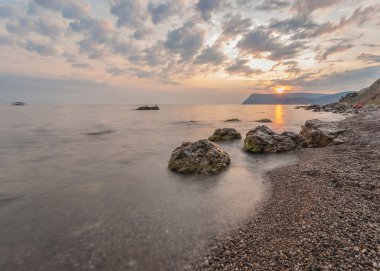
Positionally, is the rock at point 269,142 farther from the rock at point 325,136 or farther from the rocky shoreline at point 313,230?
the rocky shoreline at point 313,230

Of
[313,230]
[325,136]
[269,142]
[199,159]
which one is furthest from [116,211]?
[325,136]

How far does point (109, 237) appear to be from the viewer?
748 cm

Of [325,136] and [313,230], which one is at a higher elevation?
[325,136]

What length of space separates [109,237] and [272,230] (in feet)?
16.6

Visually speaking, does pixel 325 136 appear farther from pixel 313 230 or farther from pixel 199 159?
pixel 313 230

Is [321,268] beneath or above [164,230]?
above

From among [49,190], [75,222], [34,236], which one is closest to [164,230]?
[75,222]

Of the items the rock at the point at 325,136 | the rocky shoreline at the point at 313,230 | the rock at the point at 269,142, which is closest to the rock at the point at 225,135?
the rock at the point at 269,142

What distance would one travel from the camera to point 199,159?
14.7 meters


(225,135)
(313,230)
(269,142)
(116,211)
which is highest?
(269,142)

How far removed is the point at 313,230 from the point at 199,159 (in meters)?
8.63

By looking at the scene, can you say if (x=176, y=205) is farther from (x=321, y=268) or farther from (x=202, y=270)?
(x=321, y=268)

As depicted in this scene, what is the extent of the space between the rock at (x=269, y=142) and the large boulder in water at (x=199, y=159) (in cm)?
485

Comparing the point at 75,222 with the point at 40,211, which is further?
the point at 40,211
